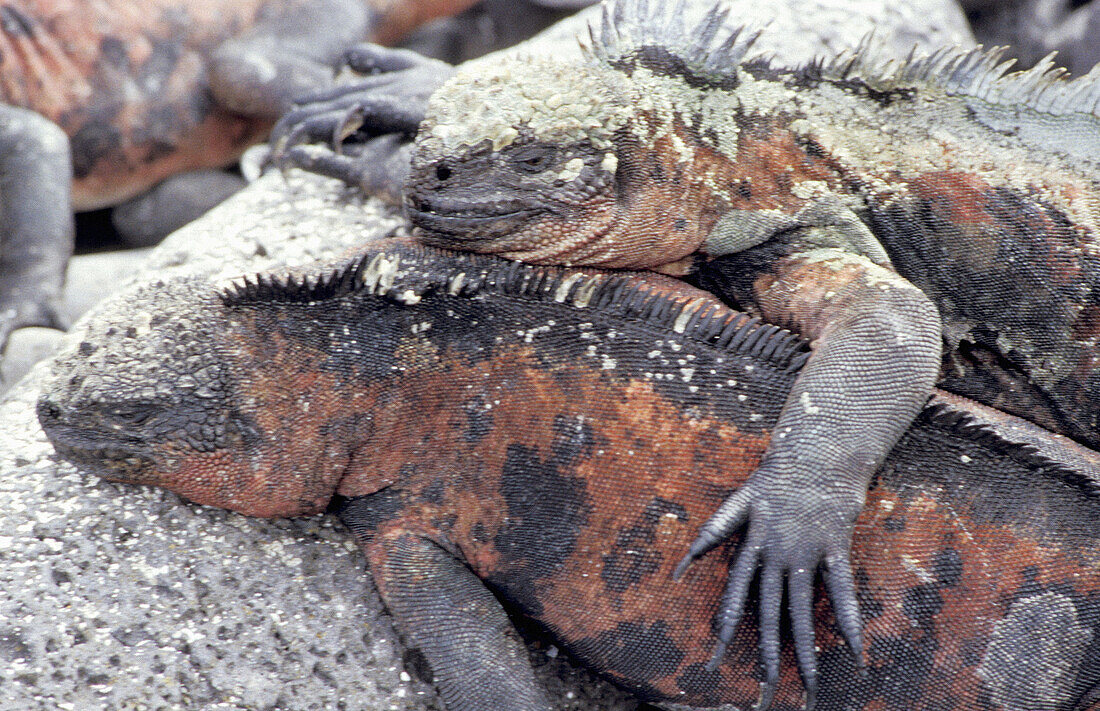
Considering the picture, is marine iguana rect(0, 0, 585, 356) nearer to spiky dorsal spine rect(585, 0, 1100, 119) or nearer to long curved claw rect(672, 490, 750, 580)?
spiky dorsal spine rect(585, 0, 1100, 119)

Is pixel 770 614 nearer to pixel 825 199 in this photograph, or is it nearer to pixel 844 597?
pixel 844 597

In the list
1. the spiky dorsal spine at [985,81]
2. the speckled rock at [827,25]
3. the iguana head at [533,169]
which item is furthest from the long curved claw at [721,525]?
the speckled rock at [827,25]

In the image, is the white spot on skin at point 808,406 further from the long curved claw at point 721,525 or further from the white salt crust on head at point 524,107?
the white salt crust on head at point 524,107

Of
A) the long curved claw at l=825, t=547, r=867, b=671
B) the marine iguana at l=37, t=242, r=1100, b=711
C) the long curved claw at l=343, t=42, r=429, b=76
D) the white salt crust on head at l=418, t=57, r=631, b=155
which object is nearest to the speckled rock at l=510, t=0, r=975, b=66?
the long curved claw at l=343, t=42, r=429, b=76

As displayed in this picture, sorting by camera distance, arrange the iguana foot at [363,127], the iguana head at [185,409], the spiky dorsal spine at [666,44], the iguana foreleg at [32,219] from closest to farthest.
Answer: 1. the iguana head at [185,409]
2. the spiky dorsal spine at [666,44]
3. the iguana foot at [363,127]
4. the iguana foreleg at [32,219]

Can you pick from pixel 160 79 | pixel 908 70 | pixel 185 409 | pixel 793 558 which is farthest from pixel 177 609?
pixel 160 79
